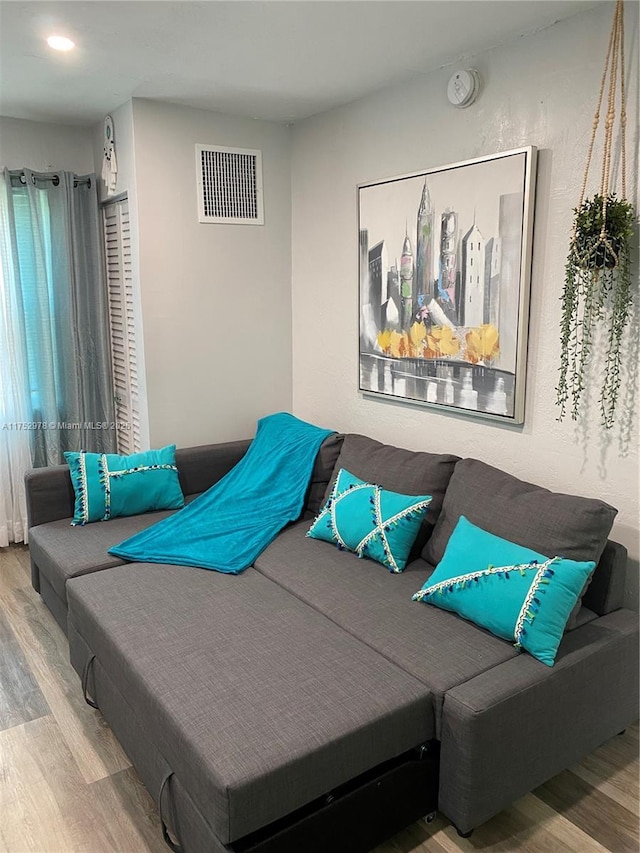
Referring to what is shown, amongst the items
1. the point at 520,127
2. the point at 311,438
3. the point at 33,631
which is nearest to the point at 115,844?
the point at 33,631

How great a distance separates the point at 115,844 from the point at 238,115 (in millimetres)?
3117

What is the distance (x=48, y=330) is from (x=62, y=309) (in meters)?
0.14

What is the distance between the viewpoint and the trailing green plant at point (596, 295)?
2.09 m

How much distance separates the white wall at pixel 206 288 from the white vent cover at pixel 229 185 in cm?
4

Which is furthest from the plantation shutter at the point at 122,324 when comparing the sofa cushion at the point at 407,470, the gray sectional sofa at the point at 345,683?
the sofa cushion at the point at 407,470

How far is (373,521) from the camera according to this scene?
2588 mm

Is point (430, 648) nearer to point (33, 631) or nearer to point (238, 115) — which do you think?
point (33, 631)

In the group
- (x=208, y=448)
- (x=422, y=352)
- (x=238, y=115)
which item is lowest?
(x=208, y=448)

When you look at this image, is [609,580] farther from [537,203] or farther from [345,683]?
[537,203]

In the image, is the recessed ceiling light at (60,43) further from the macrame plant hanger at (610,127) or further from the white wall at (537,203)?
the macrame plant hanger at (610,127)

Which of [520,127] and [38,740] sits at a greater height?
[520,127]

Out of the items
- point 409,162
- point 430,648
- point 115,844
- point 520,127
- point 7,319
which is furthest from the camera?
point 7,319

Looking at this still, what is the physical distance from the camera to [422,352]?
292 centimetres

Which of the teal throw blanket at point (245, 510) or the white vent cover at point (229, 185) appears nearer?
the teal throw blanket at point (245, 510)
